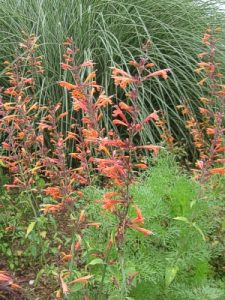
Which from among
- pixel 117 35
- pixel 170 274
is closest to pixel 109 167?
pixel 170 274

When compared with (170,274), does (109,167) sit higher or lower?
higher

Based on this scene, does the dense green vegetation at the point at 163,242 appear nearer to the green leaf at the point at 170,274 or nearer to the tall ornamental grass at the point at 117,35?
the green leaf at the point at 170,274

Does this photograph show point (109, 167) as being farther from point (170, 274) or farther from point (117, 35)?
point (117, 35)

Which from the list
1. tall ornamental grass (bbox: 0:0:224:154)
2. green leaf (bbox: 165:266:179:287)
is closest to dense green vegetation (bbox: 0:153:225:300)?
green leaf (bbox: 165:266:179:287)

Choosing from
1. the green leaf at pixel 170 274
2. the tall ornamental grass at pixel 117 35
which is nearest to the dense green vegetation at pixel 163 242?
the green leaf at pixel 170 274

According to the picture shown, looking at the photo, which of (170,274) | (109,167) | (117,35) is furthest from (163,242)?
(117,35)

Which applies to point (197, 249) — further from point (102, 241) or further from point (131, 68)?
point (131, 68)

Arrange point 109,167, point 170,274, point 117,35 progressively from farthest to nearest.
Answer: point 117,35, point 170,274, point 109,167

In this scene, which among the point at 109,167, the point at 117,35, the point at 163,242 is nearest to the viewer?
the point at 109,167

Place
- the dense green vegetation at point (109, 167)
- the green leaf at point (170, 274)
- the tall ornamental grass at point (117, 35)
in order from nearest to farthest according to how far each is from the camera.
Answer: the dense green vegetation at point (109, 167) → the green leaf at point (170, 274) → the tall ornamental grass at point (117, 35)

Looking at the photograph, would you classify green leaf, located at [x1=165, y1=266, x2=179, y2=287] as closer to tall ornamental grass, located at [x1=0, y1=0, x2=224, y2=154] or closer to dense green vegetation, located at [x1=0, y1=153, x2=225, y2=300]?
dense green vegetation, located at [x1=0, y1=153, x2=225, y2=300]

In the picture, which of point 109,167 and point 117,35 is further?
point 117,35

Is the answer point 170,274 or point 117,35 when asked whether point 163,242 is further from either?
point 117,35

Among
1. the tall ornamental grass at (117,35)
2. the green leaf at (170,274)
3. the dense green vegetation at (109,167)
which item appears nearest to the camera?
the dense green vegetation at (109,167)
